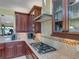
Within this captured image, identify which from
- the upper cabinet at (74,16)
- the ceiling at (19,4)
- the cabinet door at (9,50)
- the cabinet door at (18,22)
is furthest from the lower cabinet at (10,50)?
the upper cabinet at (74,16)

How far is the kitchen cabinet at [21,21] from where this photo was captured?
3.89m

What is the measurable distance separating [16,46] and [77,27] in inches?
98.7

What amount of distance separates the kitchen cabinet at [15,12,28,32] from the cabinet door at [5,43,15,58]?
949 millimetres

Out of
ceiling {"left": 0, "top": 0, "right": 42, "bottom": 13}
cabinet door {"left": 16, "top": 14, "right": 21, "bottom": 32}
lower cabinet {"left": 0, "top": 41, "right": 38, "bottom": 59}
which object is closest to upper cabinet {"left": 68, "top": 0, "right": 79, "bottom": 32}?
lower cabinet {"left": 0, "top": 41, "right": 38, "bottom": 59}

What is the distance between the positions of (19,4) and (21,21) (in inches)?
28.5

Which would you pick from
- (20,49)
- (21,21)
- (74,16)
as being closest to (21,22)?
(21,21)

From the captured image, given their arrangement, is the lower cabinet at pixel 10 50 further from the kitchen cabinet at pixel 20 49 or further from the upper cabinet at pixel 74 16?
the upper cabinet at pixel 74 16

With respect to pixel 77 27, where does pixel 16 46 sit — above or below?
below

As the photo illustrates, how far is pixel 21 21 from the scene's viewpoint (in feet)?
13.1

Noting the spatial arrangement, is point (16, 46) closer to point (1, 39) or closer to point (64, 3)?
point (1, 39)

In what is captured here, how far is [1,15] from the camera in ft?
11.2

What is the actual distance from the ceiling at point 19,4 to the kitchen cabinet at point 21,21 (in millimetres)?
262

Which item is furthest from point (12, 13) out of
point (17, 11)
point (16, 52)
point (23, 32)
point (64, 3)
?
point (64, 3)

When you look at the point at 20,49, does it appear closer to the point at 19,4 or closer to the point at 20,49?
the point at 20,49
